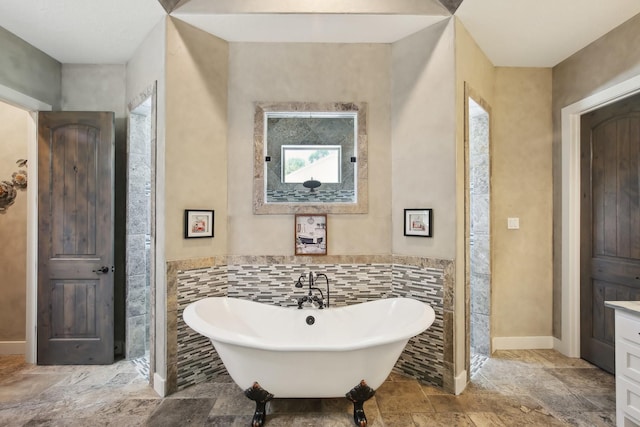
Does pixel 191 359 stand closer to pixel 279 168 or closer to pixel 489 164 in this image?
pixel 279 168

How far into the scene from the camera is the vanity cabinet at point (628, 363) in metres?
1.77

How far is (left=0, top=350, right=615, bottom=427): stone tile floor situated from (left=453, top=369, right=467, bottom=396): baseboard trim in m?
0.04

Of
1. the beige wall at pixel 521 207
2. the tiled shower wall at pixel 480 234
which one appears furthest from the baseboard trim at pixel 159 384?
the beige wall at pixel 521 207

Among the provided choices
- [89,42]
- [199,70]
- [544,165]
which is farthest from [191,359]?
[544,165]

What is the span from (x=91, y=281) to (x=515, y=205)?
3.81 metres

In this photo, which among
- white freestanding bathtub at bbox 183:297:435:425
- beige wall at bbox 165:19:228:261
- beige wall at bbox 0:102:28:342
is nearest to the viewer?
white freestanding bathtub at bbox 183:297:435:425

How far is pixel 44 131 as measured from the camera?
2.69m

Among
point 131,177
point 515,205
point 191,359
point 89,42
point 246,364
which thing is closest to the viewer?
point 246,364

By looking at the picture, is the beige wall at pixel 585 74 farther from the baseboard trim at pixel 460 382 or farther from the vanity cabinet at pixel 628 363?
the baseboard trim at pixel 460 382

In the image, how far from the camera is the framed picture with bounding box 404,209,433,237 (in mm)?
2391

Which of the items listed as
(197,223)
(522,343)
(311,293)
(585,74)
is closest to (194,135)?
(197,223)

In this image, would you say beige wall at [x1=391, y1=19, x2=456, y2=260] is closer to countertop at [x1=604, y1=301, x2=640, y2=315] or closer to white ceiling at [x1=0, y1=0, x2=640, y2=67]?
white ceiling at [x1=0, y1=0, x2=640, y2=67]

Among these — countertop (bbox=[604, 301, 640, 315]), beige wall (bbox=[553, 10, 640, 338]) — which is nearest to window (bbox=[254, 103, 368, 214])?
countertop (bbox=[604, 301, 640, 315])

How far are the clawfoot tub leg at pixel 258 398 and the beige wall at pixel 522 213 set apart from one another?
7.37ft
